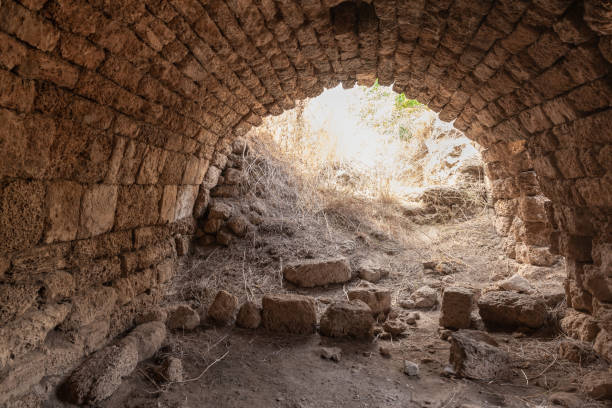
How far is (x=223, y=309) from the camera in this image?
402 centimetres

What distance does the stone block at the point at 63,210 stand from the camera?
8.18ft

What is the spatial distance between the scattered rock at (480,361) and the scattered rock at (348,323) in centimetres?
91

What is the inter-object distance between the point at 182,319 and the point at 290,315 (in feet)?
3.76

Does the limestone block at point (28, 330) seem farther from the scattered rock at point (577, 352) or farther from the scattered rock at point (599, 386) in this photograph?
the scattered rock at point (577, 352)

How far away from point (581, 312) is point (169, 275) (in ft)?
13.7

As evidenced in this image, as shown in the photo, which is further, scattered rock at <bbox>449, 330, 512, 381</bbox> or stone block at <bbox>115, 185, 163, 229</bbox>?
stone block at <bbox>115, 185, 163, 229</bbox>

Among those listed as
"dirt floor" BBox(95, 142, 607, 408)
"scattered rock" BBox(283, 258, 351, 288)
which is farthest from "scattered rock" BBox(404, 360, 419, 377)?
"scattered rock" BBox(283, 258, 351, 288)

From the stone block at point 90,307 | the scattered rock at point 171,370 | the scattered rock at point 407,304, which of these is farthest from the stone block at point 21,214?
the scattered rock at point 407,304

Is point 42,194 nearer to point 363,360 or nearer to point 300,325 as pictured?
point 300,325

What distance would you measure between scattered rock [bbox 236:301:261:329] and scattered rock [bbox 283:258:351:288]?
3.48 feet

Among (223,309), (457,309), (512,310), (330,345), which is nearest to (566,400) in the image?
(512,310)

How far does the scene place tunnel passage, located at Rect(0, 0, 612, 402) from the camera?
217cm

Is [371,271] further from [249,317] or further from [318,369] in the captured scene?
[318,369]

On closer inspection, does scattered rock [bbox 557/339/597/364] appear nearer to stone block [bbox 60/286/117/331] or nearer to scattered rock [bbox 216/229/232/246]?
stone block [bbox 60/286/117/331]
